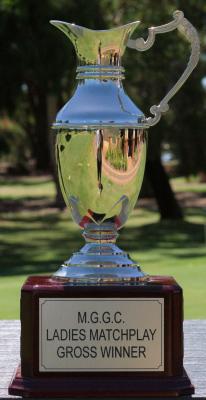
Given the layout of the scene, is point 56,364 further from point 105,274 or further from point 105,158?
point 105,158

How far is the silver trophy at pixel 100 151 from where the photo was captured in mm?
5848

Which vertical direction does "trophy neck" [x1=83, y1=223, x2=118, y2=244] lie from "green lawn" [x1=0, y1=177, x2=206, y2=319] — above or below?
above

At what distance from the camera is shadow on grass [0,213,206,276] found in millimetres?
17891

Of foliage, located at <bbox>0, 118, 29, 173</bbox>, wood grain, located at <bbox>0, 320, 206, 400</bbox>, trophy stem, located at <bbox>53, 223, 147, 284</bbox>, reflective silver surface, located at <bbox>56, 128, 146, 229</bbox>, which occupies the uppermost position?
reflective silver surface, located at <bbox>56, 128, 146, 229</bbox>

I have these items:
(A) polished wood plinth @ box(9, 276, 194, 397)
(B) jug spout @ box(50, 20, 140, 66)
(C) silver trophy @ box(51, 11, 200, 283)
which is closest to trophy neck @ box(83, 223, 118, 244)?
(C) silver trophy @ box(51, 11, 200, 283)

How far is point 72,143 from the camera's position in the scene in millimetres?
5859

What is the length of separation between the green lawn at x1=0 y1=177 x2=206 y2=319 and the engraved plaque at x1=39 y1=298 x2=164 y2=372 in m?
4.24

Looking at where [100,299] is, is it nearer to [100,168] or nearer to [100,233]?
[100,233]

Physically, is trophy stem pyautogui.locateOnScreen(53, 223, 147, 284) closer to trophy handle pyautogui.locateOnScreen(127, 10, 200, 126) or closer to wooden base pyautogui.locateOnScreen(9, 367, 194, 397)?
wooden base pyautogui.locateOnScreen(9, 367, 194, 397)

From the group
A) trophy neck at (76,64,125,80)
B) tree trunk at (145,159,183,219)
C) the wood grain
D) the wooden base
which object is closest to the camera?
the wooden base

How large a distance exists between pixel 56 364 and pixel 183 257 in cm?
1208

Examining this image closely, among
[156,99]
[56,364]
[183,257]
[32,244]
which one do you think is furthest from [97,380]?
[156,99]

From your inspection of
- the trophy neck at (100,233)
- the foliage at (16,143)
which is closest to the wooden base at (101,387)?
the trophy neck at (100,233)

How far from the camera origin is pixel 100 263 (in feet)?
19.5
